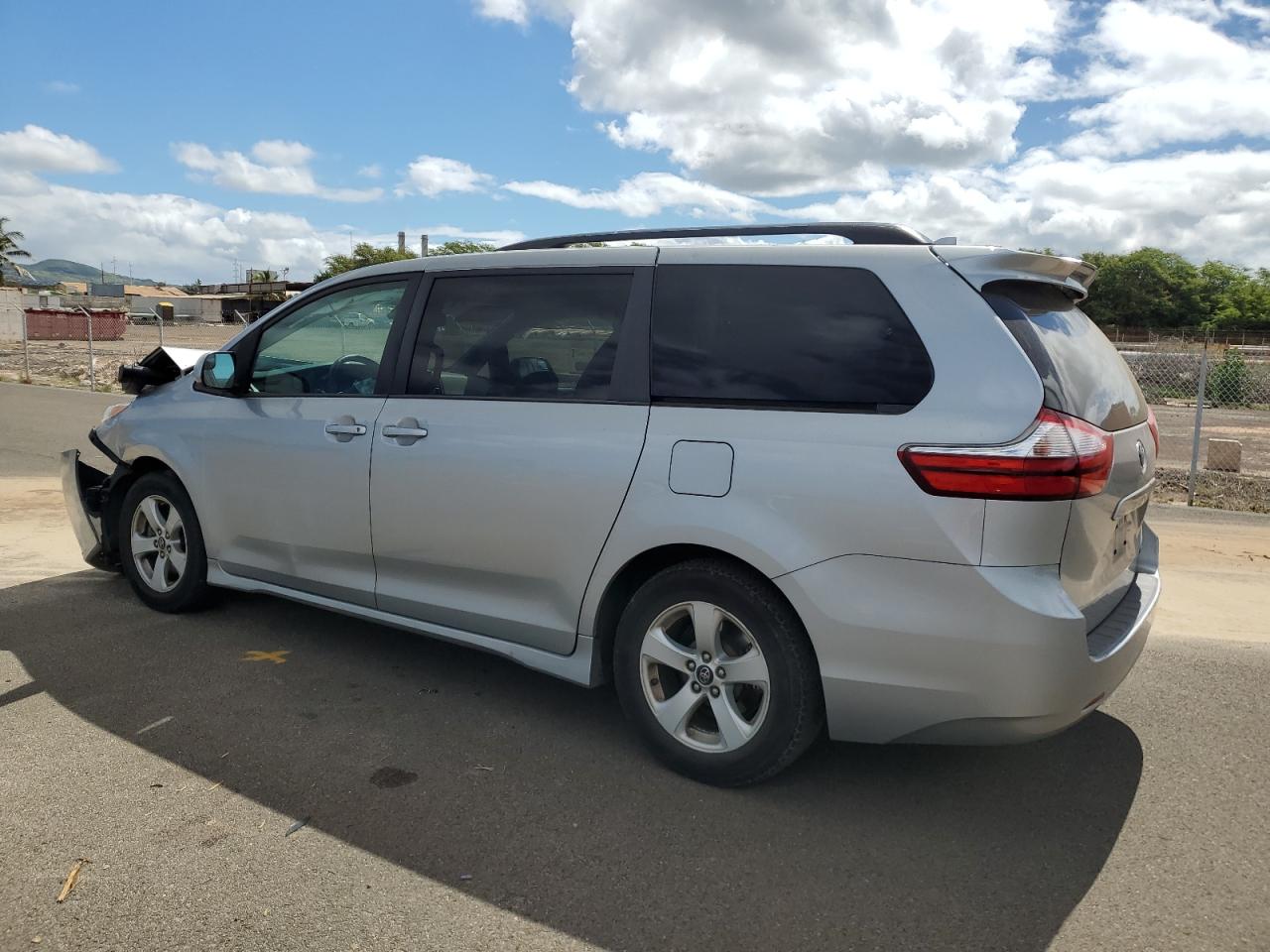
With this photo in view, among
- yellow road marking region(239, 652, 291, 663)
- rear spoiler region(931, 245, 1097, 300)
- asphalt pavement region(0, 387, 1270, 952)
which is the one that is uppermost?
rear spoiler region(931, 245, 1097, 300)

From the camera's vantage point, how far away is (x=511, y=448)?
3.82m

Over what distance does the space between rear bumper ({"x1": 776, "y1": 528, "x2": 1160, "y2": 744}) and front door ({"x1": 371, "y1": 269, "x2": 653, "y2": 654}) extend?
2.94 ft

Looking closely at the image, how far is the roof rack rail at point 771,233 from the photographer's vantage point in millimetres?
3498

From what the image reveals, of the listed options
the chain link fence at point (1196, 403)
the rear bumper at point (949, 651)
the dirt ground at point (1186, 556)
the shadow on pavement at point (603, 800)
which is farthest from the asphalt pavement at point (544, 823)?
the chain link fence at point (1196, 403)

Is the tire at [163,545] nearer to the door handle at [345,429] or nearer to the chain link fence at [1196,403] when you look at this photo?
the door handle at [345,429]

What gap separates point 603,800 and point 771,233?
7.01 feet

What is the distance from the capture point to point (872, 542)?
3068 millimetres

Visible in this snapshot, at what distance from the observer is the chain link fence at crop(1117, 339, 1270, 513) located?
1058 cm

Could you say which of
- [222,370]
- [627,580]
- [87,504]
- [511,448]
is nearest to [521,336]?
[511,448]

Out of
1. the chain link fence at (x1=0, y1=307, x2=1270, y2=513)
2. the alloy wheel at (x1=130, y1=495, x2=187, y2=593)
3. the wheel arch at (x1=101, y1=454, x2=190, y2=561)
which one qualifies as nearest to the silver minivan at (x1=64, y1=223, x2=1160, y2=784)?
the alloy wheel at (x1=130, y1=495, x2=187, y2=593)

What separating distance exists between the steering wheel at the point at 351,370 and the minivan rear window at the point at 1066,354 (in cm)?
260

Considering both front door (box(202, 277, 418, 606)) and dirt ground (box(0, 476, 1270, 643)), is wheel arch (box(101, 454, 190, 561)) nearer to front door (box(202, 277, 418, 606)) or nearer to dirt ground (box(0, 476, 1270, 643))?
front door (box(202, 277, 418, 606))

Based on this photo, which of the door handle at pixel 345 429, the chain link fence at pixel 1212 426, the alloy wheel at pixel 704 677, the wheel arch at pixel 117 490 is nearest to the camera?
the alloy wheel at pixel 704 677

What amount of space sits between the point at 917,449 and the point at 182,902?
2.45 meters
